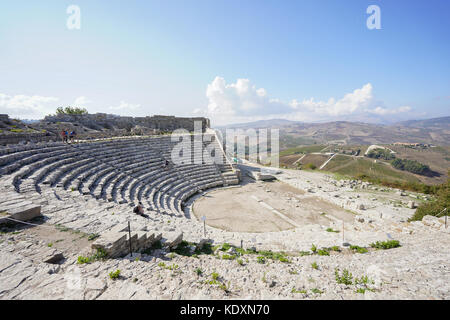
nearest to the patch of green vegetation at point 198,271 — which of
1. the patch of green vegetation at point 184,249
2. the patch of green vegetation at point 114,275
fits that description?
the patch of green vegetation at point 184,249

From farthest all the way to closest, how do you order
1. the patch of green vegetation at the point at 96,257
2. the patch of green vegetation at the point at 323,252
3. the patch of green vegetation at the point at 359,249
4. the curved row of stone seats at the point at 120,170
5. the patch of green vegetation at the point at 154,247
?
the curved row of stone seats at the point at 120,170, the patch of green vegetation at the point at 359,249, the patch of green vegetation at the point at 323,252, the patch of green vegetation at the point at 154,247, the patch of green vegetation at the point at 96,257

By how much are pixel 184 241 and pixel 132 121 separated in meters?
24.1

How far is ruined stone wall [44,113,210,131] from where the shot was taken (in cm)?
2215

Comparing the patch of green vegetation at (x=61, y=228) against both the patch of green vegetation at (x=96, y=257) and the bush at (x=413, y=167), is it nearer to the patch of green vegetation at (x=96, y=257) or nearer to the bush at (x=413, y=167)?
the patch of green vegetation at (x=96, y=257)

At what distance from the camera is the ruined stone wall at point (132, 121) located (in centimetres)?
2215

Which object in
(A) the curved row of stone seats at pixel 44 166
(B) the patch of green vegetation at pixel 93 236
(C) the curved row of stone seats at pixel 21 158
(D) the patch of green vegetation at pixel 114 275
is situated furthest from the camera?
(C) the curved row of stone seats at pixel 21 158

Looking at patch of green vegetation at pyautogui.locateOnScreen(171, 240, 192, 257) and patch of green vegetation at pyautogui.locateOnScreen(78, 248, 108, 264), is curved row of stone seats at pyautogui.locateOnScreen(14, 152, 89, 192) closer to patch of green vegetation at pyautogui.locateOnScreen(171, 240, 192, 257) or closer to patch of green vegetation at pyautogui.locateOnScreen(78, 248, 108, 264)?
patch of green vegetation at pyautogui.locateOnScreen(78, 248, 108, 264)

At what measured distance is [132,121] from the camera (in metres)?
26.0

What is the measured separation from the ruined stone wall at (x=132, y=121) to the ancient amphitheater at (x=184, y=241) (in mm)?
11255

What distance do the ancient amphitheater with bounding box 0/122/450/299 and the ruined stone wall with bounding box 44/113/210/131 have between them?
11.3 m

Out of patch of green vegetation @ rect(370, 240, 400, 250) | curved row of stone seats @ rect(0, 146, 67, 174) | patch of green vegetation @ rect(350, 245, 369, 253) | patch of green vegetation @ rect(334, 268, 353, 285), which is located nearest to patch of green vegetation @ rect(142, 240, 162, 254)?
patch of green vegetation @ rect(334, 268, 353, 285)
